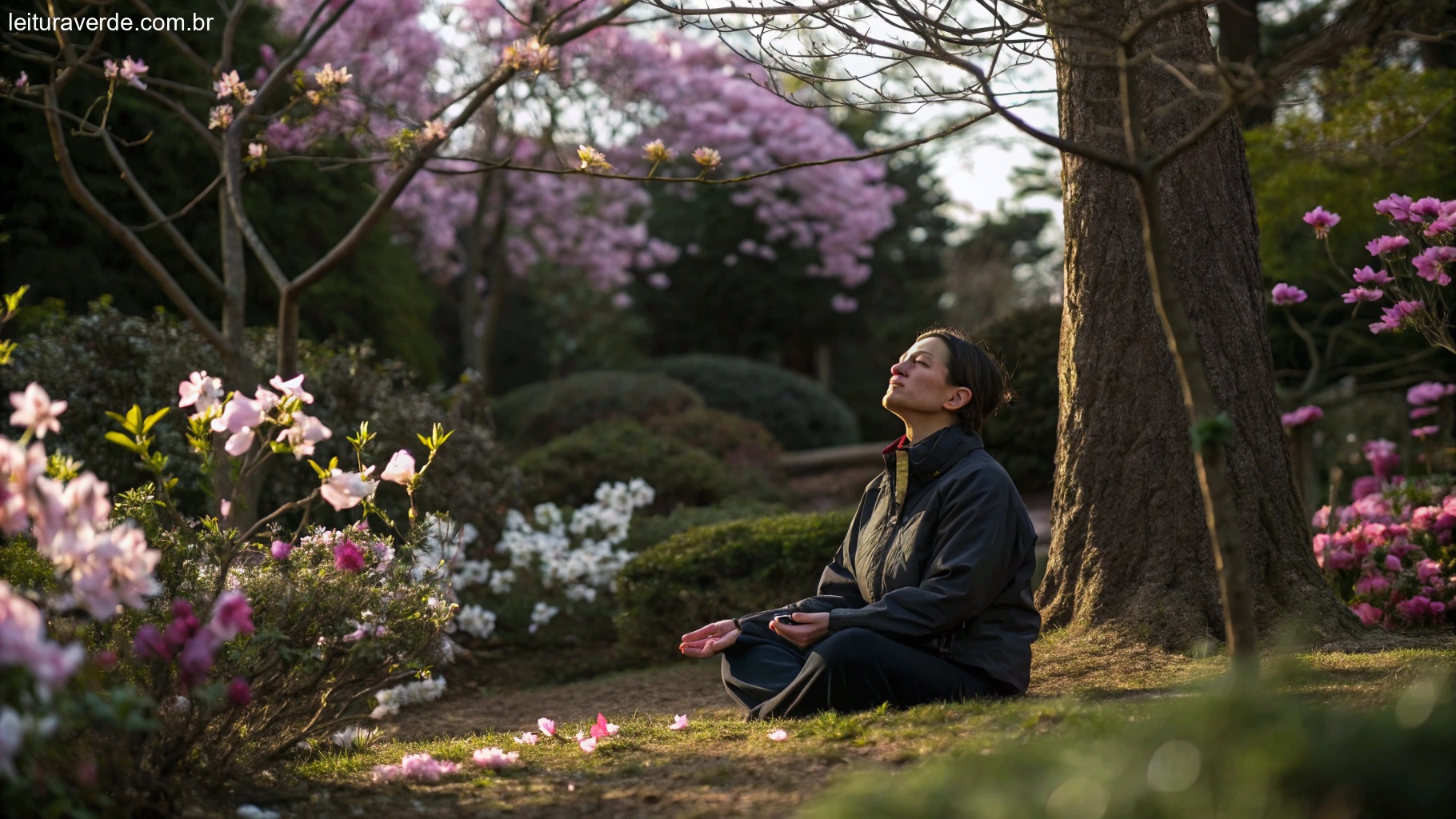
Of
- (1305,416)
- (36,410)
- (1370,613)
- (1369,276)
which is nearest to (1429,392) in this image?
(1305,416)

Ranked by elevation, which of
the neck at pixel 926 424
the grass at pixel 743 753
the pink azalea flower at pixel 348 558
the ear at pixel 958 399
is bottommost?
the grass at pixel 743 753

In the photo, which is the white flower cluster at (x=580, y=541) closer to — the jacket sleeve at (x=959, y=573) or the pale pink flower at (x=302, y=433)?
the jacket sleeve at (x=959, y=573)

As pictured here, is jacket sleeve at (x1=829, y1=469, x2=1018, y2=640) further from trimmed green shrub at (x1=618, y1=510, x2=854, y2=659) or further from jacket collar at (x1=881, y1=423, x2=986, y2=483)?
trimmed green shrub at (x1=618, y1=510, x2=854, y2=659)

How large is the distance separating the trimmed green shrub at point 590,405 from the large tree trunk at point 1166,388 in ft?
21.8

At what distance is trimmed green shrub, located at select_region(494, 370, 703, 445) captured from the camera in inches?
423

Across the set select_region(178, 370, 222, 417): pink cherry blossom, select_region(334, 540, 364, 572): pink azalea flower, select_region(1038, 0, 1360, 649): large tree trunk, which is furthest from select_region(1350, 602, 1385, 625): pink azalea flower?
select_region(178, 370, 222, 417): pink cherry blossom

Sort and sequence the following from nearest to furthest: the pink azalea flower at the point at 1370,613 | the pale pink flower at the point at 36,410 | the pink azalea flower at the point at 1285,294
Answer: the pale pink flower at the point at 36,410 < the pink azalea flower at the point at 1285,294 < the pink azalea flower at the point at 1370,613

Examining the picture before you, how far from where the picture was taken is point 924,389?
3.63 m

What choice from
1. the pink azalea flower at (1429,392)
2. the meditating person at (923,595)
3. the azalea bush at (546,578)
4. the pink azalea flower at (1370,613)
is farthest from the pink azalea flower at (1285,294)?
the azalea bush at (546,578)

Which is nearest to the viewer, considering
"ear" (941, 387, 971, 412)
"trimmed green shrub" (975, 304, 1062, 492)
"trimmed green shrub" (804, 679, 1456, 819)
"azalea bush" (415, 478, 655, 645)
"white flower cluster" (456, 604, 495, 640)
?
"trimmed green shrub" (804, 679, 1456, 819)

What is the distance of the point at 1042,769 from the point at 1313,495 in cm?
554

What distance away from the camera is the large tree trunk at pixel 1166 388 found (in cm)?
401

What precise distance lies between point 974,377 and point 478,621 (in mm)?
3492

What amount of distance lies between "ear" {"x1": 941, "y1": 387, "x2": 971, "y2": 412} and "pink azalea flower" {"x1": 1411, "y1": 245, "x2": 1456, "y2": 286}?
1553mm
